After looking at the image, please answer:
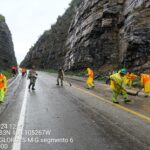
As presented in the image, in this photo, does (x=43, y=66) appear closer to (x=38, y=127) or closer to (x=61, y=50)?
(x=61, y=50)

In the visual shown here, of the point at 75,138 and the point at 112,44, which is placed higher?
the point at 112,44

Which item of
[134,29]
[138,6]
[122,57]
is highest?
[138,6]

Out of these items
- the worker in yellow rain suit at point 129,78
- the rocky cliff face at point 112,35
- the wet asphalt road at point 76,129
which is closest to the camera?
the wet asphalt road at point 76,129

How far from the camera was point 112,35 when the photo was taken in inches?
1732

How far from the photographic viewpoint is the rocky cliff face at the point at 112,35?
33.2 m

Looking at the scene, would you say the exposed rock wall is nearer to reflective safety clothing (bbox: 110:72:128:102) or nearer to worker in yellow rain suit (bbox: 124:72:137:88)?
worker in yellow rain suit (bbox: 124:72:137:88)

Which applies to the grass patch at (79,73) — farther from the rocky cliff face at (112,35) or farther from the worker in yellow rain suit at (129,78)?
the worker in yellow rain suit at (129,78)

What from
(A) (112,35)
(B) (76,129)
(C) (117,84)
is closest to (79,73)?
(A) (112,35)

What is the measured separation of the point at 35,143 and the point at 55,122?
266 centimetres

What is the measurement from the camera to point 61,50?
7444 centimetres

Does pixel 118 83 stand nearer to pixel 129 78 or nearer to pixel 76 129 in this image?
pixel 76 129

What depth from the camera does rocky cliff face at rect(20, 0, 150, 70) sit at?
3325 cm

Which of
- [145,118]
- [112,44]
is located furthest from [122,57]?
[145,118]

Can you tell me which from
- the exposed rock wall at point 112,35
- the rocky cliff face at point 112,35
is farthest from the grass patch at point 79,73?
the exposed rock wall at point 112,35
